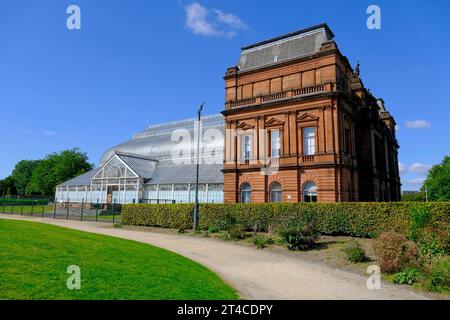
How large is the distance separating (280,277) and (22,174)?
123028 mm

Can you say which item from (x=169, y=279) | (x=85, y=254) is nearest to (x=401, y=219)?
(x=169, y=279)

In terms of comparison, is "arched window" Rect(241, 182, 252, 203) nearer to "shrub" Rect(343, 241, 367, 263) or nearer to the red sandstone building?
the red sandstone building

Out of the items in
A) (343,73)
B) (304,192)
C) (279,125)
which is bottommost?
(304,192)

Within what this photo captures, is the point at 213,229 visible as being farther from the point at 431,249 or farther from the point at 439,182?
the point at 439,182

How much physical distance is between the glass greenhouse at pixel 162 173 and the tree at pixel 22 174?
64.0 m

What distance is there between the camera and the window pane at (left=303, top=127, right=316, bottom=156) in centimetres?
2734

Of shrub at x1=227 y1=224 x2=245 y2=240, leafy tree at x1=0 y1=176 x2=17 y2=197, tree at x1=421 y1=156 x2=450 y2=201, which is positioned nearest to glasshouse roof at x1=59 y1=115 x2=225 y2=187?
shrub at x1=227 y1=224 x2=245 y2=240

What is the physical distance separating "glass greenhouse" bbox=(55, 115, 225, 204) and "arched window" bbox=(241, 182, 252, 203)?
7773 mm

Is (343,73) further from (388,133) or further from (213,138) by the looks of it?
(213,138)

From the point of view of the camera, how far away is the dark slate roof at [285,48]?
29.1 m

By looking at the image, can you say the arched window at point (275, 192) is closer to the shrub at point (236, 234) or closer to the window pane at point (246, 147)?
the window pane at point (246, 147)

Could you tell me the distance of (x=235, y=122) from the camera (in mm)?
31344

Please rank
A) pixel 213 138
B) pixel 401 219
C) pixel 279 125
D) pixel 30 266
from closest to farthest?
pixel 30 266
pixel 401 219
pixel 279 125
pixel 213 138

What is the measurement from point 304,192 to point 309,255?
11.9 metres
